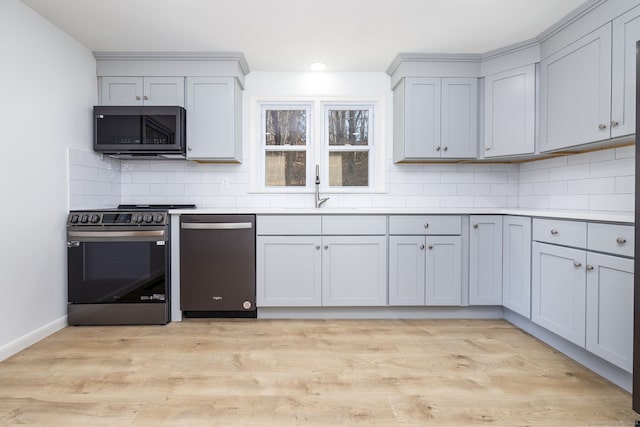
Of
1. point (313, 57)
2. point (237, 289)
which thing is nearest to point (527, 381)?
point (237, 289)

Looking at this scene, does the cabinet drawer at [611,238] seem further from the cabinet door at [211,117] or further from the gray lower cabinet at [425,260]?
the cabinet door at [211,117]

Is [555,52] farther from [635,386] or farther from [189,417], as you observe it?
[189,417]

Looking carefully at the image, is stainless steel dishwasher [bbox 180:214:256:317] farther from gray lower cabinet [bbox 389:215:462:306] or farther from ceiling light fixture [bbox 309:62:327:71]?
ceiling light fixture [bbox 309:62:327:71]

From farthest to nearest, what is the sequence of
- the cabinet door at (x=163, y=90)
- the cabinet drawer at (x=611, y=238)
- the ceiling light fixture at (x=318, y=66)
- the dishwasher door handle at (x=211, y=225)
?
the ceiling light fixture at (x=318, y=66) → the cabinet door at (x=163, y=90) → the dishwasher door handle at (x=211, y=225) → the cabinet drawer at (x=611, y=238)

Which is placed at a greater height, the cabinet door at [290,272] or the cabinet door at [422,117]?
the cabinet door at [422,117]

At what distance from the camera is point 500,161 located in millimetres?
3562

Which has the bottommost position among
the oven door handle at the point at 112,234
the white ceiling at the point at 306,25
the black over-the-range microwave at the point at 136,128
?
the oven door handle at the point at 112,234

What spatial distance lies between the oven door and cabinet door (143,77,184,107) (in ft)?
3.96

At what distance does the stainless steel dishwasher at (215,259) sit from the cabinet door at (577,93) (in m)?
2.46

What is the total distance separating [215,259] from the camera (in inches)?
118

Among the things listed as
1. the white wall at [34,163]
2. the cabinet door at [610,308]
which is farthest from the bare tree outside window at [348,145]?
the white wall at [34,163]

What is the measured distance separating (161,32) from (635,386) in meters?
3.66

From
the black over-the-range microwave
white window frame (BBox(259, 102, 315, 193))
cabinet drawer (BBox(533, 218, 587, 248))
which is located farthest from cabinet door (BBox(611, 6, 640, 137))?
the black over-the-range microwave

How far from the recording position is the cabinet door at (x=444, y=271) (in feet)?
10.0
